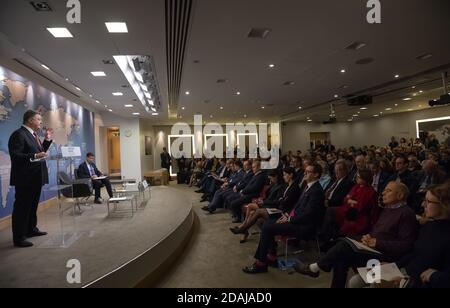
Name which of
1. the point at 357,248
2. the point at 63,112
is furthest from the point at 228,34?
the point at 63,112

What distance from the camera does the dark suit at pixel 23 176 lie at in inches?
137

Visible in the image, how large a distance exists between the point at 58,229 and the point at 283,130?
58.4 ft

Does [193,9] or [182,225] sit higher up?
[193,9]

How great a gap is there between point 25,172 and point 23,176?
0.06 metres

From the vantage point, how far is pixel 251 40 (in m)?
4.34

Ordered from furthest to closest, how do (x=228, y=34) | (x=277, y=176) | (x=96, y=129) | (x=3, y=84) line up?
(x=96, y=129)
(x=3, y=84)
(x=277, y=176)
(x=228, y=34)

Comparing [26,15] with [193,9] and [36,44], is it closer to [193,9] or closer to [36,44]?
[36,44]

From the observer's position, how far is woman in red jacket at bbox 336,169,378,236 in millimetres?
2977

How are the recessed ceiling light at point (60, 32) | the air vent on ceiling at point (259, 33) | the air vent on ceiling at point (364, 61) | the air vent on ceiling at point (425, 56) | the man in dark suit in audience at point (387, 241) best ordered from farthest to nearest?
1. the air vent on ceiling at point (364, 61)
2. the air vent on ceiling at point (425, 56)
3. the air vent on ceiling at point (259, 33)
4. the recessed ceiling light at point (60, 32)
5. the man in dark suit in audience at point (387, 241)

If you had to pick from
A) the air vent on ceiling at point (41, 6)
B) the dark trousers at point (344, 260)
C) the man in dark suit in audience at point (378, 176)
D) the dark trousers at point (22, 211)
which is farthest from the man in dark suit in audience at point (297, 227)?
the air vent on ceiling at point (41, 6)

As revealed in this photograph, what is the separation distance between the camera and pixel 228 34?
4.07 metres

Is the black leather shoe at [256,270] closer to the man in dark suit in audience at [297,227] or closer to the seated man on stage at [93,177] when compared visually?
the man in dark suit in audience at [297,227]

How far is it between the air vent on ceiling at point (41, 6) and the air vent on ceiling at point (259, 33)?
2.59 metres

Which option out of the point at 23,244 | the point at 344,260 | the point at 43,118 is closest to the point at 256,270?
the point at 344,260
